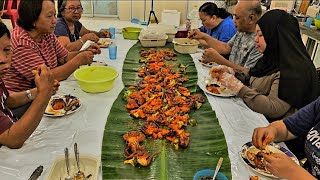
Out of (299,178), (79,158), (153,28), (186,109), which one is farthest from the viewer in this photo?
(153,28)

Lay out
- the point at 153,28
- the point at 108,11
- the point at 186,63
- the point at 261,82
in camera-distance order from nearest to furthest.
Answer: the point at 261,82 → the point at 186,63 → the point at 153,28 → the point at 108,11

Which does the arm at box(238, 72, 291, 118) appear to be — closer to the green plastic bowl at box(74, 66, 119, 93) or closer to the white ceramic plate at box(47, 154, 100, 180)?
the green plastic bowl at box(74, 66, 119, 93)

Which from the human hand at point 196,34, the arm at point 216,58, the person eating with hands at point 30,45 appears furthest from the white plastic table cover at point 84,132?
the human hand at point 196,34

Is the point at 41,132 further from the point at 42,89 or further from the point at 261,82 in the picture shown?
the point at 261,82

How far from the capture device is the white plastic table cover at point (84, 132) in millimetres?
1214

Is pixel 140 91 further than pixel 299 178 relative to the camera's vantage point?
Yes

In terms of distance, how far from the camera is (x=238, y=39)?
2.86 meters

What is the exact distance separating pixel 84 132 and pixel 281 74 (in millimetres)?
1250

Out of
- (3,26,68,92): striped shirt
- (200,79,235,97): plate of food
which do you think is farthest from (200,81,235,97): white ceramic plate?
(3,26,68,92): striped shirt

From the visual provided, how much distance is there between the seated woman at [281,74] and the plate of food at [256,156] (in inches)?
15.4

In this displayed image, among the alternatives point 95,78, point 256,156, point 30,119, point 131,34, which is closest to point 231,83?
point 256,156

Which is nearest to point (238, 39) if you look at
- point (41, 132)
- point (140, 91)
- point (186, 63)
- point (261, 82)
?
point (186, 63)

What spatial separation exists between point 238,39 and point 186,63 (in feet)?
2.13

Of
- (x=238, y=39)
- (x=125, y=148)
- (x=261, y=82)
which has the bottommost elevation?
(x=125, y=148)
